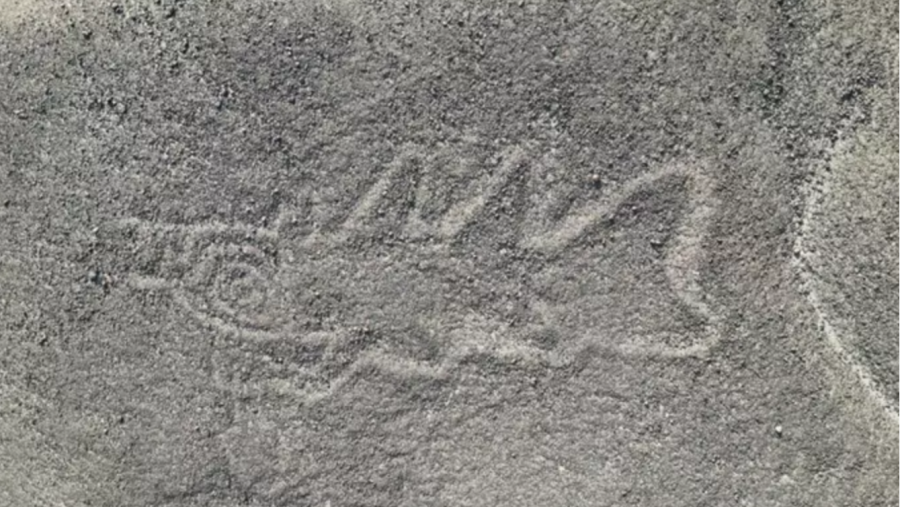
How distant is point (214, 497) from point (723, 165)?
1444 mm

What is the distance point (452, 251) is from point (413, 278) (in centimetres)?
11

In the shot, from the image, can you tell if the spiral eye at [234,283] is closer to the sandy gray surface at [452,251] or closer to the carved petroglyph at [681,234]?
the sandy gray surface at [452,251]

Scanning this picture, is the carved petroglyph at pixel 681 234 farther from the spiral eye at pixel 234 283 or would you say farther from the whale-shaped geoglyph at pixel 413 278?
the spiral eye at pixel 234 283

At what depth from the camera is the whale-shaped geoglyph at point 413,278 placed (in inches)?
80.7

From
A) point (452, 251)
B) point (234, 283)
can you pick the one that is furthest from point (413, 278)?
point (234, 283)

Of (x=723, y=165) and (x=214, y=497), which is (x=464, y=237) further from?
(x=214, y=497)

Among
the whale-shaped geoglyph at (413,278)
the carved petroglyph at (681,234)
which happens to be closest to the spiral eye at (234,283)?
the whale-shaped geoglyph at (413,278)

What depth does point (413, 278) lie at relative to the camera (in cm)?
208

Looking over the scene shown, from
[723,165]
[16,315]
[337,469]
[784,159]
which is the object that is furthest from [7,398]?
[784,159]

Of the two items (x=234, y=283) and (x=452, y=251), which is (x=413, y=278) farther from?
(x=234, y=283)

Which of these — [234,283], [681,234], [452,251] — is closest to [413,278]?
[452,251]

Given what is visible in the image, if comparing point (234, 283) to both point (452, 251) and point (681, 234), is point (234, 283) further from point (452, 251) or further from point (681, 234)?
point (681, 234)

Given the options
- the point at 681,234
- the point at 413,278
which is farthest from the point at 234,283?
the point at 681,234

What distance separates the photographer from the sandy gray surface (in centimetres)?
203
